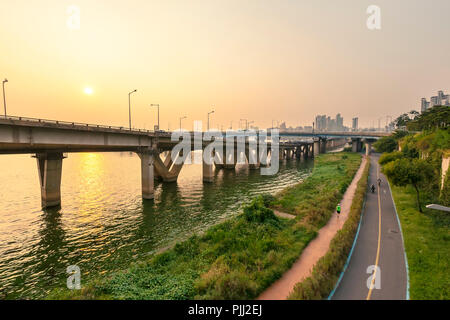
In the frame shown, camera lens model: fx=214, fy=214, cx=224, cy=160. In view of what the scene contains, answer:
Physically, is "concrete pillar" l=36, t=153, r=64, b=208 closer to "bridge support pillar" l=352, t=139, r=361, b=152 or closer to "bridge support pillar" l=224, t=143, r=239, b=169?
"bridge support pillar" l=224, t=143, r=239, b=169

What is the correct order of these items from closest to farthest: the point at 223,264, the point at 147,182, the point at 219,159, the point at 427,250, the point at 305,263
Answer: the point at 223,264 → the point at 305,263 → the point at 427,250 → the point at 147,182 → the point at 219,159

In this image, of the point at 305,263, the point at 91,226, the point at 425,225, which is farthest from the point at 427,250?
the point at 91,226

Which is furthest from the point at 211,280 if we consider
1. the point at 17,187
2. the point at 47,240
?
the point at 17,187

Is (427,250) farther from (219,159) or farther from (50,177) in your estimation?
(219,159)

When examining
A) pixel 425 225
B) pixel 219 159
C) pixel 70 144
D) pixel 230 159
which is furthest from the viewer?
pixel 219 159

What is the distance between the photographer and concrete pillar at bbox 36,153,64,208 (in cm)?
3116

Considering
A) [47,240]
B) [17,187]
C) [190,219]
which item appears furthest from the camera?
[17,187]

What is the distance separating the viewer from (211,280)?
12852 millimetres

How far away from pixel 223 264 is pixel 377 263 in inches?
432

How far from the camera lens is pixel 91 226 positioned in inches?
1013

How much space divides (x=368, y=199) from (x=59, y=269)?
37931 millimetres

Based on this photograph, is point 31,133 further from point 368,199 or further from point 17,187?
point 368,199

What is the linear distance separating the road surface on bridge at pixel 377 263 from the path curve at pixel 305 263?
75.7 inches
